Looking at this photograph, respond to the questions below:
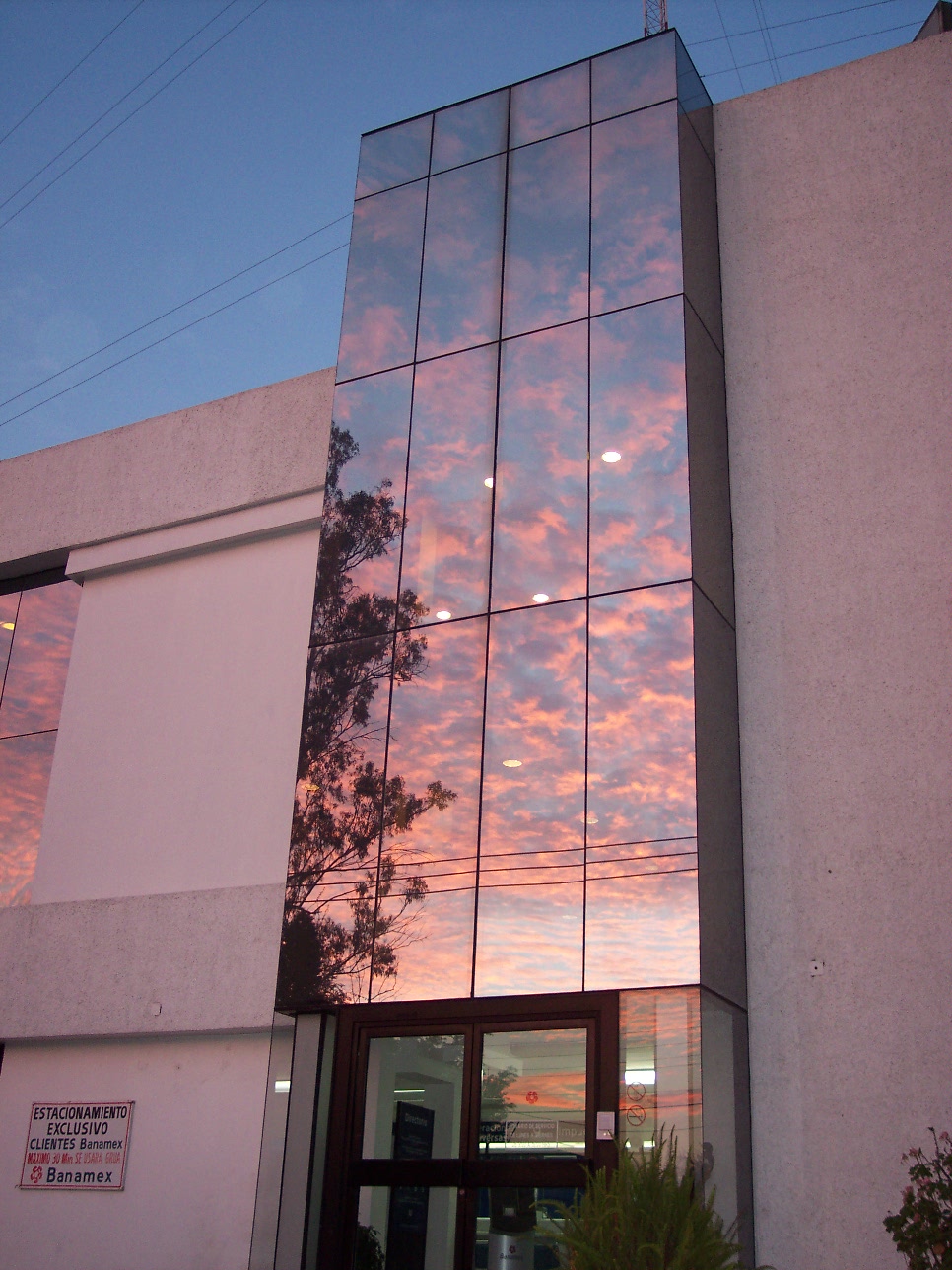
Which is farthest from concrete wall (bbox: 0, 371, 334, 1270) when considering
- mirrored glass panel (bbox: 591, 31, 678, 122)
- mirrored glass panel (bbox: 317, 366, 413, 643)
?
mirrored glass panel (bbox: 591, 31, 678, 122)

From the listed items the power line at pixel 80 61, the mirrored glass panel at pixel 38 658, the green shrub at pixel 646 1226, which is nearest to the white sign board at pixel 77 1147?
the mirrored glass panel at pixel 38 658

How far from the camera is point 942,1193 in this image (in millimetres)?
7207

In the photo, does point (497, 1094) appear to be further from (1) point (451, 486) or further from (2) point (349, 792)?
(1) point (451, 486)

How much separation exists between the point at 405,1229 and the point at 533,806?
3.18m

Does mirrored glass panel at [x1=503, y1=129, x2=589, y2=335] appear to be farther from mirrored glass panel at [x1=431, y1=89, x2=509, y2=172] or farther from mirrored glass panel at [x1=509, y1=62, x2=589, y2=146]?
mirrored glass panel at [x1=431, y1=89, x2=509, y2=172]

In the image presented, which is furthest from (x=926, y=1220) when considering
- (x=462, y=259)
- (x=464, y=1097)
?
(x=462, y=259)

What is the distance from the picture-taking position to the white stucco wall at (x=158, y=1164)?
447 inches

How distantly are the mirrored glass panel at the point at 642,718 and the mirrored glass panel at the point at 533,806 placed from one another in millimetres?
155

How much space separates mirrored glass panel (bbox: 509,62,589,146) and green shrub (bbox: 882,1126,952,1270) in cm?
908

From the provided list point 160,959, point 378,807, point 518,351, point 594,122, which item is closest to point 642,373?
point 518,351

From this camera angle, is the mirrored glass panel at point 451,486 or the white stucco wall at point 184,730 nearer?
the mirrored glass panel at point 451,486

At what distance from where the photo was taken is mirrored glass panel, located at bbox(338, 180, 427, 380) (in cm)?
1218

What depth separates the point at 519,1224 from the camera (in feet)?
28.9

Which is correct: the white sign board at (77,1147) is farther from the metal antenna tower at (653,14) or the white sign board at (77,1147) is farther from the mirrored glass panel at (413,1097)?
the metal antenna tower at (653,14)
